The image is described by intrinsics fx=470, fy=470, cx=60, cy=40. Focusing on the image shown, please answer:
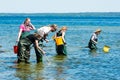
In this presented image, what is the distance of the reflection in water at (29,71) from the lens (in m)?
17.8

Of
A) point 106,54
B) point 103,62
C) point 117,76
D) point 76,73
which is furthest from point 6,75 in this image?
point 106,54

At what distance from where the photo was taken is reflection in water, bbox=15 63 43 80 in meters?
17.8

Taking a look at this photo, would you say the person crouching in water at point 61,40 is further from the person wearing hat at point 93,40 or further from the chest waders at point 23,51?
the person wearing hat at point 93,40

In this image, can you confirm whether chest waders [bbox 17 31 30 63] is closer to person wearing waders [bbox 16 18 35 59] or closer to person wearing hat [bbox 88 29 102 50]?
person wearing waders [bbox 16 18 35 59]

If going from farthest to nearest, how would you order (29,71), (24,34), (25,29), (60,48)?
1. (60,48)
2. (25,29)
3. (24,34)
4. (29,71)

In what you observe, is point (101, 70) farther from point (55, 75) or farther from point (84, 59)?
point (84, 59)

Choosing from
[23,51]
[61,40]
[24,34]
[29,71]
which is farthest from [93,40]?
[29,71]

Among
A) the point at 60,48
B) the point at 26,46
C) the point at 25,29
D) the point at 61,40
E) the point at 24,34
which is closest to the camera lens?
the point at 26,46

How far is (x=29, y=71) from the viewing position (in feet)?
63.6

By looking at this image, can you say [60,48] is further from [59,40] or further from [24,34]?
[24,34]

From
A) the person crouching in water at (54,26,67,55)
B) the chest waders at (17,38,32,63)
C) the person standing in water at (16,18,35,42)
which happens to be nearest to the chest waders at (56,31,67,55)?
the person crouching in water at (54,26,67,55)

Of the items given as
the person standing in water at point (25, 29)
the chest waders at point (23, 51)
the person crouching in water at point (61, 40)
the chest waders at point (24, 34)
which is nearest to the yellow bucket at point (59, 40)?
the person crouching in water at point (61, 40)

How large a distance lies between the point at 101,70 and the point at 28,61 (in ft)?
12.1

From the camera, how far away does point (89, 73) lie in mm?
19281
